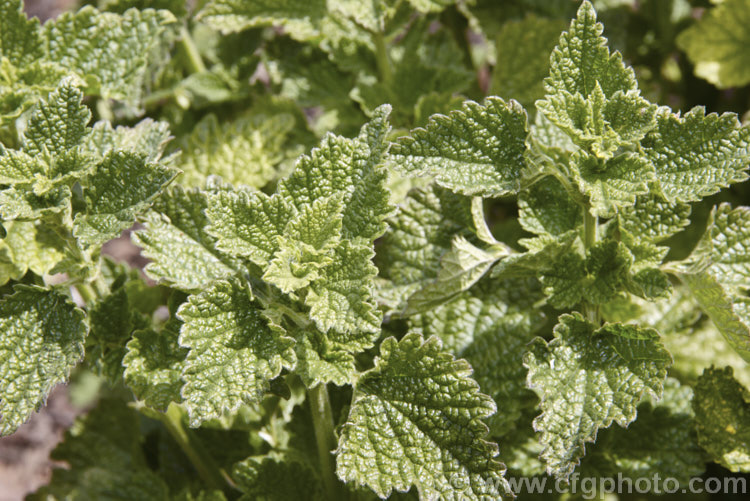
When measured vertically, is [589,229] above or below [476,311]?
above

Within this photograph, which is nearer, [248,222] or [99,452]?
[248,222]

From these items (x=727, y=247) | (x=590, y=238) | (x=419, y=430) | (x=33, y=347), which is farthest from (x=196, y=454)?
(x=727, y=247)

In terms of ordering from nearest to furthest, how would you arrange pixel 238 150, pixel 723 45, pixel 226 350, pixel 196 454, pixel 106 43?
1. pixel 226 350
2. pixel 106 43
3. pixel 196 454
4. pixel 238 150
5. pixel 723 45

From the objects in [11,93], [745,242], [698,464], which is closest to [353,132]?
[11,93]

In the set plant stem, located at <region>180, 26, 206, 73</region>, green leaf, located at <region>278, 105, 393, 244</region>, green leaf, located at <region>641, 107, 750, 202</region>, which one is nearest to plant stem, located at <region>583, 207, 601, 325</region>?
green leaf, located at <region>641, 107, 750, 202</region>

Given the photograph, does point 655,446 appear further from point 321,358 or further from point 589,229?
point 321,358

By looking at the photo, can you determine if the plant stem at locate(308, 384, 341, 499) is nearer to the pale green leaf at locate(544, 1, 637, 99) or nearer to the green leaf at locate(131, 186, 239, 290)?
the green leaf at locate(131, 186, 239, 290)
